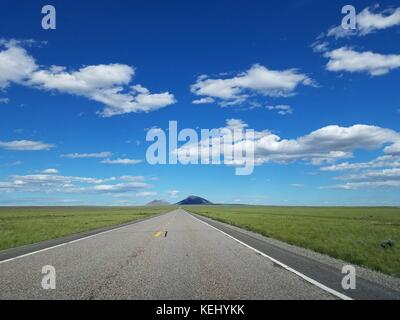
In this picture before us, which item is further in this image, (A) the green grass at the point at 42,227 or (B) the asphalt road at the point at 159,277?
(A) the green grass at the point at 42,227

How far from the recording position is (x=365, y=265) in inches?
495

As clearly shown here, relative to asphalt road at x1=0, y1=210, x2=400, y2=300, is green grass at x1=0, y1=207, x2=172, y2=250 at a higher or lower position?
lower

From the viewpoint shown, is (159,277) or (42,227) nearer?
(159,277)

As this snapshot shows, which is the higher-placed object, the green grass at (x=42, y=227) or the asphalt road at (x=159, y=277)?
the asphalt road at (x=159, y=277)

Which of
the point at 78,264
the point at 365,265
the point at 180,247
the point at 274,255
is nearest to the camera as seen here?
the point at 78,264

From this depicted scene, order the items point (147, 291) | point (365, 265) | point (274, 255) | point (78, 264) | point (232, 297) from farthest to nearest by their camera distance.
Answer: point (274, 255), point (365, 265), point (78, 264), point (147, 291), point (232, 297)

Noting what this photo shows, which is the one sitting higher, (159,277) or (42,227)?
(159,277)

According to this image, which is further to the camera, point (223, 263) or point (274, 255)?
point (274, 255)

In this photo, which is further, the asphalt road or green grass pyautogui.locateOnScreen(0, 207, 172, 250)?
green grass pyautogui.locateOnScreen(0, 207, 172, 250)

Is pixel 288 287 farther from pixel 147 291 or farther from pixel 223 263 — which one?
pixel 223 263
